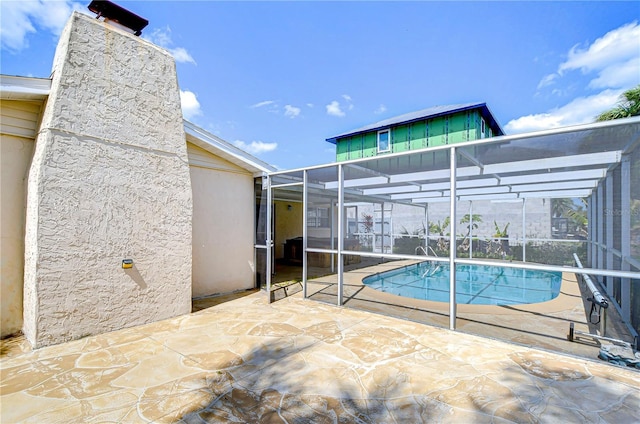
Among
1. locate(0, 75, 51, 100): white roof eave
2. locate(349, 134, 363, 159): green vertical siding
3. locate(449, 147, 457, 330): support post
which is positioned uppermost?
locate(349, 134, 363, 159): green vertical siding

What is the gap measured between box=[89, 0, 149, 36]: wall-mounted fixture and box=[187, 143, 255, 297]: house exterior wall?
228 cm

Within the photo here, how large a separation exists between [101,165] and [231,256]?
3.40 meters

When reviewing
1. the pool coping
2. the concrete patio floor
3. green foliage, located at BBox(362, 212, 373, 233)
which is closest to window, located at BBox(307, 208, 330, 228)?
green foliage, located at BBox(362, 212, 373, 233)

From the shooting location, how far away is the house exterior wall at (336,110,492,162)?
13469mm

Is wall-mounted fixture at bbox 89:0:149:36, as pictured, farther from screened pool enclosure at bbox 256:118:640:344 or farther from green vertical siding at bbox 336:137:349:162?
green vertical siding at bbox 336:137:349:162

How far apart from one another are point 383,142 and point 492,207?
22.2 feet

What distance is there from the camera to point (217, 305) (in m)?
5.84

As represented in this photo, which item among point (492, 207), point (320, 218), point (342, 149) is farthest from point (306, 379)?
point (342, 149)

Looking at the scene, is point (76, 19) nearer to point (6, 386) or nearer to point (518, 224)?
point (6, 386)

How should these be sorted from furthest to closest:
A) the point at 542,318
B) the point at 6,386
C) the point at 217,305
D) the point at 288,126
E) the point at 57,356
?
the point at 288,126 < the point at 217,305 < the point at 542,318 < the point at 57,356 < the point at 6,386

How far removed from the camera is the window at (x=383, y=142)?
51.1ft

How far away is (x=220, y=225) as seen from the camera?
671 centimetres

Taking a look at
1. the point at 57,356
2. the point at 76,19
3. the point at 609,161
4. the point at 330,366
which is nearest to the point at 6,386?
the point at 57,356

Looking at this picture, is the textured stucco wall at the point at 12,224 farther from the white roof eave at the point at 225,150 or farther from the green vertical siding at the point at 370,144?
the green vertical siding at the point at 370,144
